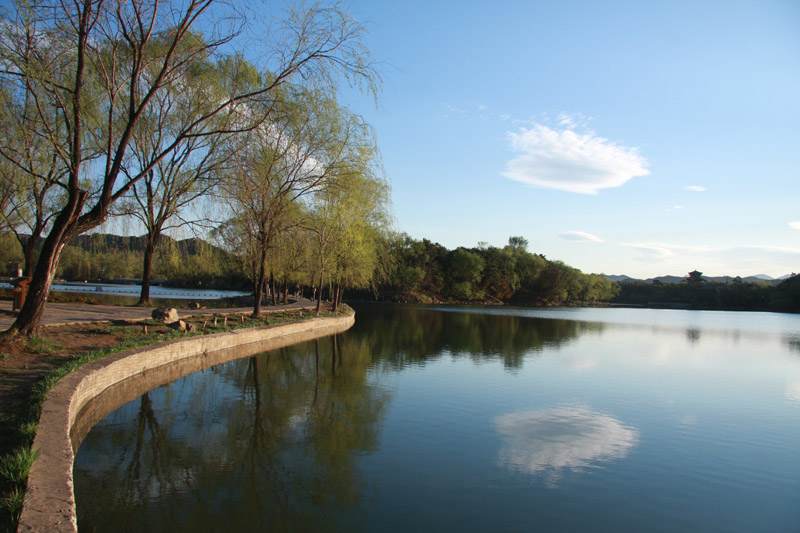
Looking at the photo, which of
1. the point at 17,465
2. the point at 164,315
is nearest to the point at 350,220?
the point at 164,315

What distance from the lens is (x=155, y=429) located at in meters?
7.53

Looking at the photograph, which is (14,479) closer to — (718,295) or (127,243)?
(127,243)

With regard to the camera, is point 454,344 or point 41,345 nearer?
point 41,345

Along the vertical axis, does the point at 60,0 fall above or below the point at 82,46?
above

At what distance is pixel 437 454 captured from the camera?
727 cm

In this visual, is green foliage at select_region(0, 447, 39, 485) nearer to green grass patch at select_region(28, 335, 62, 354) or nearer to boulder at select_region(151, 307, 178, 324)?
green grass patch at select_region(28, 335, 62, 354)

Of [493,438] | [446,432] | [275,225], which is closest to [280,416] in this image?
[446,432]

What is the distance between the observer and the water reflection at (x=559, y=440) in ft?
23.4

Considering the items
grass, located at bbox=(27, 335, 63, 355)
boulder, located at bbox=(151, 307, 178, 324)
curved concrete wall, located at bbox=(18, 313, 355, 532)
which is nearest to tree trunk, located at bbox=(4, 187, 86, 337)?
grass, located at bbox=(27, 335, 63, 355)

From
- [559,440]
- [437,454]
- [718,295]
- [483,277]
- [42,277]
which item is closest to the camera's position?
[437,454]

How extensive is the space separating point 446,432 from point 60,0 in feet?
34.6

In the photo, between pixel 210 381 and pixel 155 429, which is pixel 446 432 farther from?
pixel 210 381

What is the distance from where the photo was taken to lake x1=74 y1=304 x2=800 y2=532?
17.5 ft

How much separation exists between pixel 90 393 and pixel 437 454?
19.2 ft
